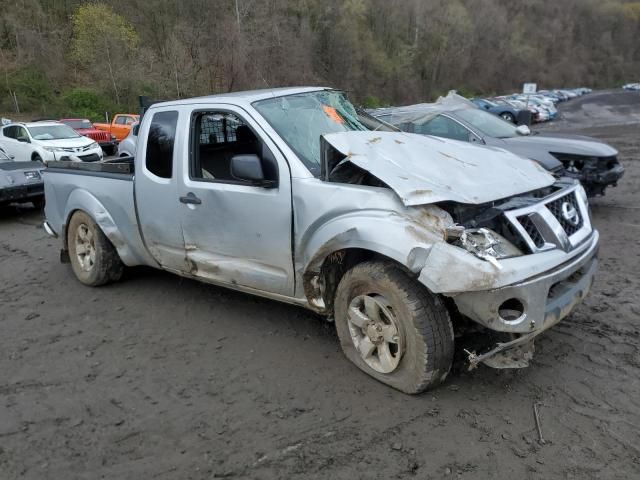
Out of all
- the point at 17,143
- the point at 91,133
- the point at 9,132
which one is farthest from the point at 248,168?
the point at 91,133

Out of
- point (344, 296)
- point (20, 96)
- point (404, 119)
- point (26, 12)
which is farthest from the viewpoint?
point (26, 12)

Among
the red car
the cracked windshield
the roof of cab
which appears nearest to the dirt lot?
the cracked windshield

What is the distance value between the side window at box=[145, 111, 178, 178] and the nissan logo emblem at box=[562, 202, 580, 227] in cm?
301

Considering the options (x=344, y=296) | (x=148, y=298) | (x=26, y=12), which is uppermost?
(x=26, y=12)

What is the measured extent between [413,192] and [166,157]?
2.31 m

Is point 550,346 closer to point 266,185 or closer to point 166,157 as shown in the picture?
point 266,185

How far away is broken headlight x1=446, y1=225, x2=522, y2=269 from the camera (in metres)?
2.94

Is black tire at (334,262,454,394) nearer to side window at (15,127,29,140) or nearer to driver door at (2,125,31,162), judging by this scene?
driver door at (2,125,31,162)

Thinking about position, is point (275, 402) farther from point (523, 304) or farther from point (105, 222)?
point (105, 222)

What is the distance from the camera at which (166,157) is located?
4449 millimetres

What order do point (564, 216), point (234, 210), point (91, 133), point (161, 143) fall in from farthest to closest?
point (91, 133)
point (161, 143)
point (234, 210)
point (564, 216)

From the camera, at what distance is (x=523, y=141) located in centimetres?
776

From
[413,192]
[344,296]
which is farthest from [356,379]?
[413,192]

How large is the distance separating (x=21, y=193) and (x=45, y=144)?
6.55m
